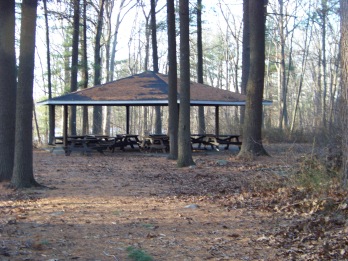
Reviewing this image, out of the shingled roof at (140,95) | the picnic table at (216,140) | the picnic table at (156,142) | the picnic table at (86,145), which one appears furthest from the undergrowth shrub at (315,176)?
the picnic table at (86,145)

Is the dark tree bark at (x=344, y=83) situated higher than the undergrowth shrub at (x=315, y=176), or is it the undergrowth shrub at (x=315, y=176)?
the dark tree bark at (x=344, y=83)

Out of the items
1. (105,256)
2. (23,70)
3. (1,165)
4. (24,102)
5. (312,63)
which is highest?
(312,63)

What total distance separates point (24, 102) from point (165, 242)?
Result: 4715mm

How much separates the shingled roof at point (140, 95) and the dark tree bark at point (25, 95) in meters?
9.53

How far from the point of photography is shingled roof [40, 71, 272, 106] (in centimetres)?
1919

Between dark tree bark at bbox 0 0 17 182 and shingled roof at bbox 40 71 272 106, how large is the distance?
357 inches

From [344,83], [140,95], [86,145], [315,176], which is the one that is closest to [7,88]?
[315,176]

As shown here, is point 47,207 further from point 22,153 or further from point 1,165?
point 1,165

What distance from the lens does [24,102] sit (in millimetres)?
9266

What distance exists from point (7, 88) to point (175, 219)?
4909 mm

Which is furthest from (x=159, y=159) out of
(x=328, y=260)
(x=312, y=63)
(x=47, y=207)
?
(x=312, y=63)

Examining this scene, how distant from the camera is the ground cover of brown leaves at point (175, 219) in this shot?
18.3 feet

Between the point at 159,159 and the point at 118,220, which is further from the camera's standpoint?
the point at 159,159

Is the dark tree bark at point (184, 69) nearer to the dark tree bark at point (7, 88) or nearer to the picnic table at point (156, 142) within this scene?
the dark tree bark at point (7, 88)
